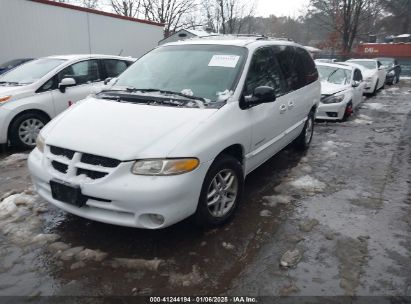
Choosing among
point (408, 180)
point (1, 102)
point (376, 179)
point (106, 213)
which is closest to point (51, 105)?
point (1, 102)

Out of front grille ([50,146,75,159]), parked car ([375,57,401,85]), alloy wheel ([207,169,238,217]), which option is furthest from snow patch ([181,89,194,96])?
parked car ([375,57,401,85])

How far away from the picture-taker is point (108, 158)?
2873mm

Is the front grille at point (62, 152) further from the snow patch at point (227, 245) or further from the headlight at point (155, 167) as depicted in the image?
the snow patch at point (227, 245)

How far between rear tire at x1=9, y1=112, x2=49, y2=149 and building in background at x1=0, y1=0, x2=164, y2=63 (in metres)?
9.01

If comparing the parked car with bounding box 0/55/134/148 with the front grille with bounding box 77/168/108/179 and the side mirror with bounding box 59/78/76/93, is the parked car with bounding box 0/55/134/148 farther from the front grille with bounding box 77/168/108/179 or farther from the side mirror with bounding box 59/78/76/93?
the front grille with bounding box 77/168/108/179

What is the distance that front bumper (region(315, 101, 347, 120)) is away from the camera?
860 cm

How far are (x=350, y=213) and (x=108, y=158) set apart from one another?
2678 millimetres

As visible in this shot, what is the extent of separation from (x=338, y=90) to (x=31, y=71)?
681cm

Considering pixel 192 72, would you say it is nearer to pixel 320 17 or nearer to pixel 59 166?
pixel 59 166

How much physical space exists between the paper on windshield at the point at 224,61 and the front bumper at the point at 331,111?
5255 mm

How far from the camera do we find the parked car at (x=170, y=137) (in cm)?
284

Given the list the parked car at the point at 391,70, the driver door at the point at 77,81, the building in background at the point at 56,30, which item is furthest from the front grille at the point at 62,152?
the parked car at the point at 391,70

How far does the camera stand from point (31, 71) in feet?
21.6

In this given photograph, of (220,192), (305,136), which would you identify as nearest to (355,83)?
(305,136)
